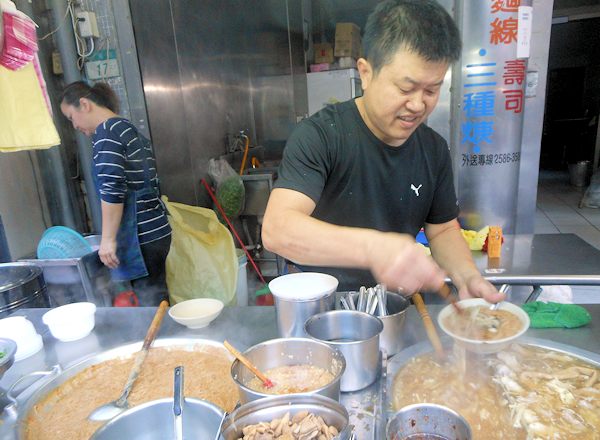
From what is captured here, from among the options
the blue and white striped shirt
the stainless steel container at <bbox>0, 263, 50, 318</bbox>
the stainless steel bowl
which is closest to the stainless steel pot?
the stainless steel bowl

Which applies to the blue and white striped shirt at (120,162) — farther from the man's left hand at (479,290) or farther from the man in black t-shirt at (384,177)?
the man's left hand at (479,290)

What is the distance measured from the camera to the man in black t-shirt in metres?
1.37

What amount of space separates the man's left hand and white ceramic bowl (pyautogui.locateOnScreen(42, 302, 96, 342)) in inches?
62.9

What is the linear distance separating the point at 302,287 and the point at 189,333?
64cm

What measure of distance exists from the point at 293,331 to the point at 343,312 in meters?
0.19

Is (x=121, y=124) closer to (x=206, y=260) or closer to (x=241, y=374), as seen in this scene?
(x=206, y=260)

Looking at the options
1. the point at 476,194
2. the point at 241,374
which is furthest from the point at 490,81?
the point at 241,374

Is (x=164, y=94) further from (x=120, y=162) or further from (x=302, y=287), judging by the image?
(x=302, y=287)

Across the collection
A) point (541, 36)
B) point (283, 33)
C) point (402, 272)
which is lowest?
point (402, 272)

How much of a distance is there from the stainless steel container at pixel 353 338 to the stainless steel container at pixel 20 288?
194cm

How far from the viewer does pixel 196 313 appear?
71.8 inches

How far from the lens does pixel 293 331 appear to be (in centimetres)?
143

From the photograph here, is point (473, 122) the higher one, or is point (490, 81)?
point (490, 81)

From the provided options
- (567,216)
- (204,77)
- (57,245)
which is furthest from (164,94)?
(567,216)
